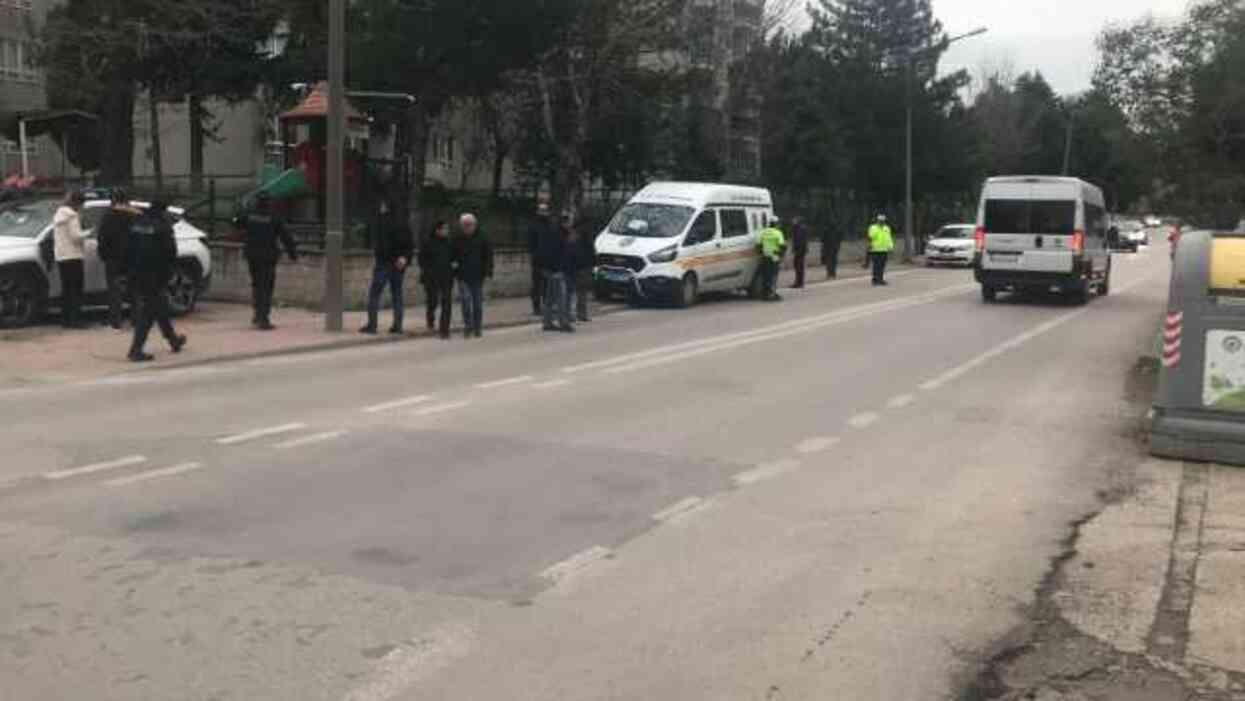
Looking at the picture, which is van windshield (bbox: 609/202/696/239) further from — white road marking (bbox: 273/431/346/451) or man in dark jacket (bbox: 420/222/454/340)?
white road marking (bbox: 273/431/346/451)

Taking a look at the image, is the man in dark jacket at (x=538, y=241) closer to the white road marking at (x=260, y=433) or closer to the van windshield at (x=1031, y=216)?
the white road marking at (x=260, y=433)

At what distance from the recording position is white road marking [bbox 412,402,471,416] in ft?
36.7

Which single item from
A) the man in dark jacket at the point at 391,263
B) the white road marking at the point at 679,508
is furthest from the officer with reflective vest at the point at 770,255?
the white road marking at the point at 679,508

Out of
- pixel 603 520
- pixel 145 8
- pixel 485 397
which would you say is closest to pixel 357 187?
pixel 145 8

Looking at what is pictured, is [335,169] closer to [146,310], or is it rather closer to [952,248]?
[146,310]

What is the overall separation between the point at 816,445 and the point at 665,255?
14038mm

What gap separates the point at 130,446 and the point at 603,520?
151 inches

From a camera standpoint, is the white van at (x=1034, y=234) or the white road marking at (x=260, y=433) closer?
the white road marking at (x=260, y=433)

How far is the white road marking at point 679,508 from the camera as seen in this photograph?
771 cm

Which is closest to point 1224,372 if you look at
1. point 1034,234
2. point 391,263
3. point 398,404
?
point 398,404

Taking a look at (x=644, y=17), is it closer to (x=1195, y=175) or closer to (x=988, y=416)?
(x=1195, y=175)

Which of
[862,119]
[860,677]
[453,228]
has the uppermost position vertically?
[862,119]

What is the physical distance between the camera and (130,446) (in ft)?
30.9

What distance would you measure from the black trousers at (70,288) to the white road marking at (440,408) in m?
7.50
